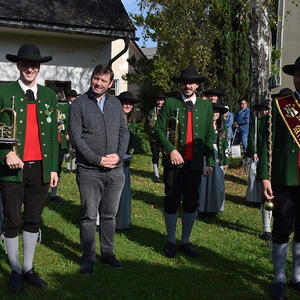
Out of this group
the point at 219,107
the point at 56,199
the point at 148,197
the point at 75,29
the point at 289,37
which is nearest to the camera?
the point at 219,107

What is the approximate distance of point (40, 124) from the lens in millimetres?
4828

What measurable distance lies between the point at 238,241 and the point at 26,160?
3.48 m

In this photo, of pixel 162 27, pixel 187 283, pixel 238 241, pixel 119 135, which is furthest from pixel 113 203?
pixel 162 27

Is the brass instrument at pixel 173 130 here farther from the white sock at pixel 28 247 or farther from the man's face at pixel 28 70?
the white sock at pixel 28 247

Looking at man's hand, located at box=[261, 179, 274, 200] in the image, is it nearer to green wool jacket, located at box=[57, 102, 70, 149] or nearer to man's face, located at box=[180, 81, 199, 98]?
man's face, located at box=[180, 81, 199, 98]

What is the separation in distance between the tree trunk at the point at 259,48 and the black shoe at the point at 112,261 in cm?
842

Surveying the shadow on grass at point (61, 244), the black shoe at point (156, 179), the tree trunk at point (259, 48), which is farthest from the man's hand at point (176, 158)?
the tree trunk at point (259, 48)

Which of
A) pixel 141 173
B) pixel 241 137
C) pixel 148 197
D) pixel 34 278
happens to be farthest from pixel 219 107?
pixel 241 137

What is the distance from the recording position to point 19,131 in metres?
4.71

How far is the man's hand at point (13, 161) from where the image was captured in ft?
14.9

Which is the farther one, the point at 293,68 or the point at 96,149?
the point at 96,149

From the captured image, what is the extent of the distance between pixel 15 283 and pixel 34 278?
22 cm

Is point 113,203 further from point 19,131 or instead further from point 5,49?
point 5,49

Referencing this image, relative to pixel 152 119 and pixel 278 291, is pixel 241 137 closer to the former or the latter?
pixel 152 119
